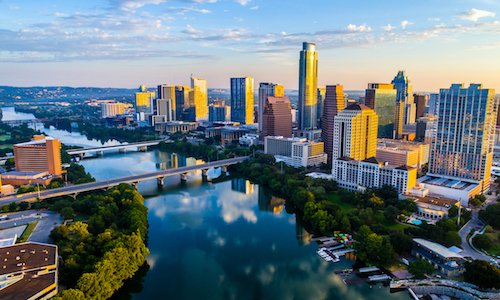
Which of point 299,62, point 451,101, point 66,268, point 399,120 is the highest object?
point 299,62

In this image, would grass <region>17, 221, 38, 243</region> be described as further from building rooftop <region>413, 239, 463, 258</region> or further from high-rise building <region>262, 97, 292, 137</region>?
high-rise building <region>262, 97, 292, 137</region>

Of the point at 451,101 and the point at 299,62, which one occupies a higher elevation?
the point at 299,62

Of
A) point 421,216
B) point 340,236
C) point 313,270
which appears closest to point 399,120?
point 421,216

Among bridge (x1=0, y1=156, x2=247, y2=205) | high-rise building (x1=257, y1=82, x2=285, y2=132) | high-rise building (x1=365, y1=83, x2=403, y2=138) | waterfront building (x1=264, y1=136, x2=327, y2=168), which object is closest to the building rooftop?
waterfront building (x1=264, y1=136, x2=327, y2=168)

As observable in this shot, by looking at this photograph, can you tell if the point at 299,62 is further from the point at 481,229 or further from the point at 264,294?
the point at 264,294

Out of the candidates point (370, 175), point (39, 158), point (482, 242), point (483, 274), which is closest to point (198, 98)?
point (39, 158)

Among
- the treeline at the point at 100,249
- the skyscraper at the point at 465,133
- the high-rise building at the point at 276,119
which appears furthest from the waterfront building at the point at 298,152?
the treeline at the point at 100,249

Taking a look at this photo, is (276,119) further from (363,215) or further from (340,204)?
(363,215)

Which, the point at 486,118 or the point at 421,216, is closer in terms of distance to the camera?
the point at 421,216
